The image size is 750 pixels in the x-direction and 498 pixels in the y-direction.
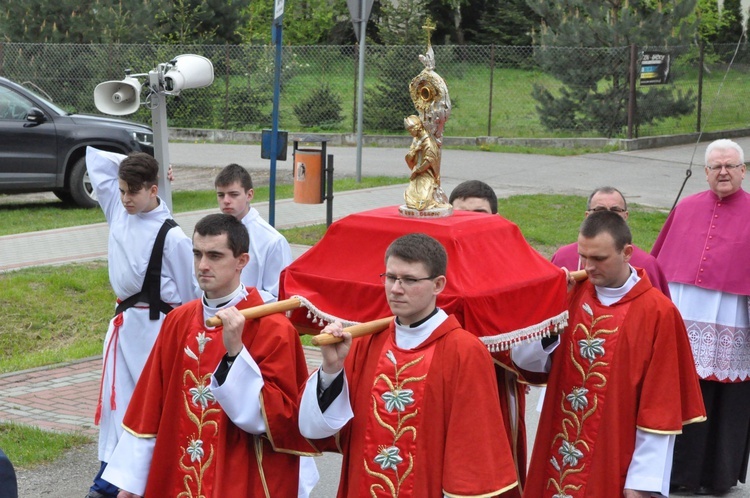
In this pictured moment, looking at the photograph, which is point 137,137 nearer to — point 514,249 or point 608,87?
point 608,87

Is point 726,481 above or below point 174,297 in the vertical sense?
below

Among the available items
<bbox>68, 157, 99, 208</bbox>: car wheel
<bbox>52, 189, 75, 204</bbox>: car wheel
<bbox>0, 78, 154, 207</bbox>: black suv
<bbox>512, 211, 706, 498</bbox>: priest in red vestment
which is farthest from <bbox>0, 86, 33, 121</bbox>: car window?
<bbox>512, 211, 706, 498</bbox>: priest in red vestment

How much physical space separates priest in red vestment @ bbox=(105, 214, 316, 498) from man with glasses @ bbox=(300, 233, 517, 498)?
20cm

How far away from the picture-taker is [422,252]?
12.7 ft

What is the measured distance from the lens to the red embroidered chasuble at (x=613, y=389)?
4574mm

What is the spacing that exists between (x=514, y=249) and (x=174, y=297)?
225 cm

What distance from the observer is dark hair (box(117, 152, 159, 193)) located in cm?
598

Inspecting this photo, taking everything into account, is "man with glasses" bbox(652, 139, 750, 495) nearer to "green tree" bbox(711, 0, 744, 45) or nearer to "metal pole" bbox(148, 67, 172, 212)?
"metal pole" bbox(148, 67, 172, 212)

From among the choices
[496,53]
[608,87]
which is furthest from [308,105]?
[608,87]

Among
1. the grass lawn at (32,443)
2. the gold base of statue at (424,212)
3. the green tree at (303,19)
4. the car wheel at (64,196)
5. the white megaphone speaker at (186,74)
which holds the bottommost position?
the grass lawn at (32,443)

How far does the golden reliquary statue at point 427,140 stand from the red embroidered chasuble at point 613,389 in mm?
836

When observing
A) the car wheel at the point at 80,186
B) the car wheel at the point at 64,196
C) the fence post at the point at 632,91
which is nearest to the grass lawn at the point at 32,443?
the car wheel at the point at 80,186

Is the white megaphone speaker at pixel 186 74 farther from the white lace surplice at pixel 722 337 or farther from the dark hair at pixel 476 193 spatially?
the white lace surplice at pixel 722 337

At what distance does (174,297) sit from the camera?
20.1 ft
